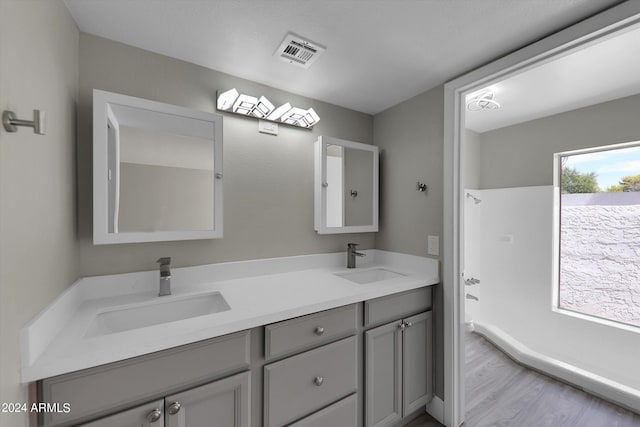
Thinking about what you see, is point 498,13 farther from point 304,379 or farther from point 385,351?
point 304,379

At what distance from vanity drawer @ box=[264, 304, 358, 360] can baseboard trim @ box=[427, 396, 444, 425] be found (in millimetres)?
905

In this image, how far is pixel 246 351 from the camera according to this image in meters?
1.04

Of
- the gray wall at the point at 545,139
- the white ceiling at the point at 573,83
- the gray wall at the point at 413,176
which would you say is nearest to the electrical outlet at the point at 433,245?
the gray wall at the point at 413,176

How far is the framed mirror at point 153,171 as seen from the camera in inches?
46.5

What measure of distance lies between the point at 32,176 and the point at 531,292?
12.0 ft

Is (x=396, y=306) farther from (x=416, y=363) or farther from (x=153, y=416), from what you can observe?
(x=153, y=416)

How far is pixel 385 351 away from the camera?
1472mm

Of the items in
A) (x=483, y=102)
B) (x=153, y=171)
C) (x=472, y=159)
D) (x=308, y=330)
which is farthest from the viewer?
(x=472, y=159)

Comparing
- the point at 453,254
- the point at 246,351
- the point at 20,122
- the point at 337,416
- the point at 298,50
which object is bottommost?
the point at 337,416

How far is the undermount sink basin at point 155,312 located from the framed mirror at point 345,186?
0.84m

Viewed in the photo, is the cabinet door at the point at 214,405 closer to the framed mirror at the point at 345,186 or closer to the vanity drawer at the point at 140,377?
the vanity drawer at the point at 140,377

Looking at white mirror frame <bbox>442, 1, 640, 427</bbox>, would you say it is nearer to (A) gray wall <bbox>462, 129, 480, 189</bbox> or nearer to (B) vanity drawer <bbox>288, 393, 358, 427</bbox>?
(B) vanity drawer <bbox>288, 393, 358, 427</bbox>

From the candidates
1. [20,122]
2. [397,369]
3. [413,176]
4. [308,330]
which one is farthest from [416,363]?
[20,122]

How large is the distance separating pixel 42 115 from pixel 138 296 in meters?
0.90
